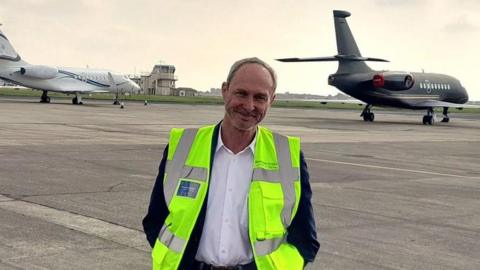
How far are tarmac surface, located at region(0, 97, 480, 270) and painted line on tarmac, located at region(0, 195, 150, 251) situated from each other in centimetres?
1

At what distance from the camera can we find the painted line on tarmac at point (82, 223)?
8.54m

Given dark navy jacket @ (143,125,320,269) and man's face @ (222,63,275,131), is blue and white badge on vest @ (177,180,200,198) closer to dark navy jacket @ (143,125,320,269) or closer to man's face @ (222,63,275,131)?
dark navy jacket @ (143,125,320,269)

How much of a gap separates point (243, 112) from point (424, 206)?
378 inches

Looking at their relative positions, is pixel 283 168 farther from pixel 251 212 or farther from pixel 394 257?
pixel 394 257

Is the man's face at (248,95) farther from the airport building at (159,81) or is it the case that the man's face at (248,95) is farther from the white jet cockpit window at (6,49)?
the airport building at (159,81)

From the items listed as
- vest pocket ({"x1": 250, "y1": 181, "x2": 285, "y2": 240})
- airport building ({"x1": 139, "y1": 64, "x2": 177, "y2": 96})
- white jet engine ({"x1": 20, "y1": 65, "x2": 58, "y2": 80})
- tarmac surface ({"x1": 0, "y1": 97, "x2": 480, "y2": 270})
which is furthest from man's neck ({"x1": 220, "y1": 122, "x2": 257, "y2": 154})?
airport building ({"x1": 139, "y1": 64, "x2": 177, "y2": 96})

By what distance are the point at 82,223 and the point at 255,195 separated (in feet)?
21.1

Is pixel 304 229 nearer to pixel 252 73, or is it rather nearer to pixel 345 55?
pixel 252 73

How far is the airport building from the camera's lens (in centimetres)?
16300

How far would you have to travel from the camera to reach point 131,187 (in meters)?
13.0

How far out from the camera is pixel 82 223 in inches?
370

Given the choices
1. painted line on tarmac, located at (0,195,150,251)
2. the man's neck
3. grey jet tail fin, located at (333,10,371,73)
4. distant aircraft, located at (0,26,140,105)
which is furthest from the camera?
distant aircraft, located at (0,26,140,105)

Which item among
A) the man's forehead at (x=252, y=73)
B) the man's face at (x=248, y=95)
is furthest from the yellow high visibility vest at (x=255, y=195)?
the man's forehead at (x=252, y=73)

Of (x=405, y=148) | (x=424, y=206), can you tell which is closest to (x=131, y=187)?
(x=424, y=206)
